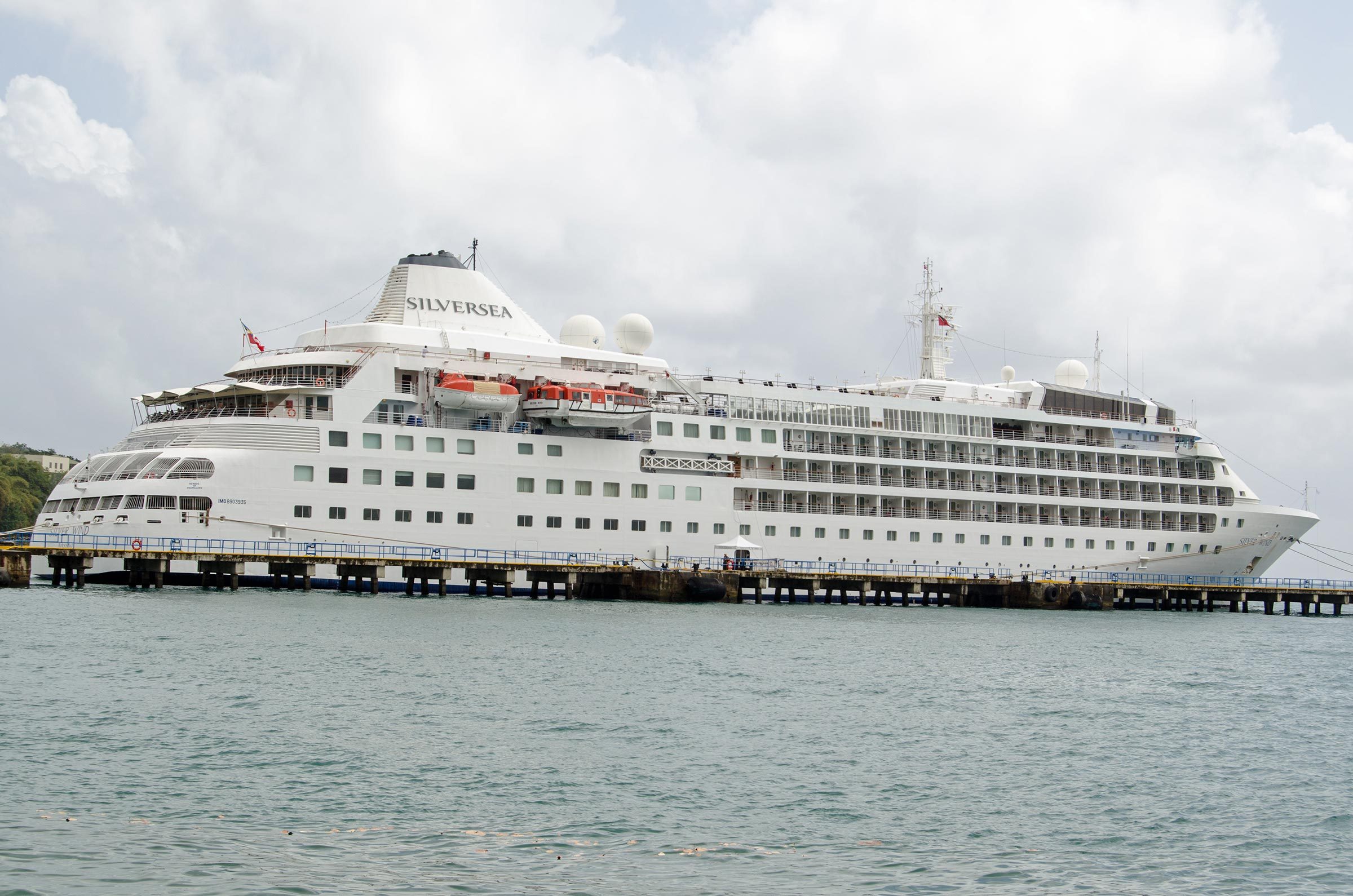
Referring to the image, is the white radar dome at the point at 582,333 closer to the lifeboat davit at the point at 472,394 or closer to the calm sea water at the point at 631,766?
the lifeboat davit at the point at 472,394

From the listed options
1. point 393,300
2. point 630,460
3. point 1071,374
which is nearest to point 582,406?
point 630,460

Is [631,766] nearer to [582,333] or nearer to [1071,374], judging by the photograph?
[582,333]

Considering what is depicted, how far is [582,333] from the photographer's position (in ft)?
212

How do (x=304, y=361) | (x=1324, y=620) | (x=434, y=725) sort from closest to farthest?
(x=434, y=725)
(x=304, y=361)
(x=1324, y=620)

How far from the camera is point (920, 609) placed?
217 ft

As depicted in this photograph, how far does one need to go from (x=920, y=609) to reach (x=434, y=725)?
4469 cm

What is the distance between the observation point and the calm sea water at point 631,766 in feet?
54.2

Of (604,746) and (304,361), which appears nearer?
(604,746)

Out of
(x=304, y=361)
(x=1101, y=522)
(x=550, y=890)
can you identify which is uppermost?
(x=304, y=361)

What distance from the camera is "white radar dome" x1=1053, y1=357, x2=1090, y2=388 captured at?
79.1 m

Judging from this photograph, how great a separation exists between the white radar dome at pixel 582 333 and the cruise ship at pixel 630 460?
4.0 inches

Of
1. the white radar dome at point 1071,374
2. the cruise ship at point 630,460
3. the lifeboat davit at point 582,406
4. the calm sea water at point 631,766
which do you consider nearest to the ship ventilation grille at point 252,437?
the cruise ship at point 630,460

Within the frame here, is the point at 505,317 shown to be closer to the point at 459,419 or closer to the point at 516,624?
the point at 459,419

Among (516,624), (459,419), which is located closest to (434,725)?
(516,624)
